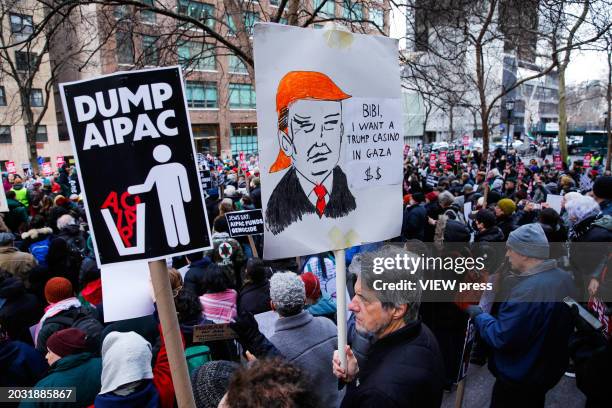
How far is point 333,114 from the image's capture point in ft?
6.59

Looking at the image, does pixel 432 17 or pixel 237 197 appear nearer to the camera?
pixel 432 17

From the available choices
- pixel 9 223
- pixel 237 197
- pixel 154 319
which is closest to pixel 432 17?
pixel 237 197

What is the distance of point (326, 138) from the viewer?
200 cm

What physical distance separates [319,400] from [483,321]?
1.80 metres

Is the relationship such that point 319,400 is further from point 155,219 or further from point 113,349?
point 113,349

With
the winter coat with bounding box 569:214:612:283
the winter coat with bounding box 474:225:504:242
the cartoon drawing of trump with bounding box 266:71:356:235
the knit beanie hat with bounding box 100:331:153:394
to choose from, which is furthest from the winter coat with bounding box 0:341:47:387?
the winter coat with bounding box 569:214:612:283

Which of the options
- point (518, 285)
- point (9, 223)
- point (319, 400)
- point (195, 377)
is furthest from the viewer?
point (9, 223)

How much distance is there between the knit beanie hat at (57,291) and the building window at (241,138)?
3887 cm

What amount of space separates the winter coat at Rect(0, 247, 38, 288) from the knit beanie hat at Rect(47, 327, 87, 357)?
2.86m

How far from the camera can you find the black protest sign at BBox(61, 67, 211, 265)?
1638mm

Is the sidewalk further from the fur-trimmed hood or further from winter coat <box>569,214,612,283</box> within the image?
the fur-trimmed hood

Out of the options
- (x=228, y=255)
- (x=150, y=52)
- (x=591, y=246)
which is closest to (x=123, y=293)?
(x=228, y=255)

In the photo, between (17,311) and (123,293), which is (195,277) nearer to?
(17,311)

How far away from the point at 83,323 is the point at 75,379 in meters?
0.79
